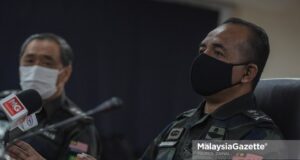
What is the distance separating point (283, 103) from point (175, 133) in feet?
1.21

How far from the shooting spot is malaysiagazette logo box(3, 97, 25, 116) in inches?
59.2

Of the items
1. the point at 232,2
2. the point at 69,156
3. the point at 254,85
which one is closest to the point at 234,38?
the point at 254,85

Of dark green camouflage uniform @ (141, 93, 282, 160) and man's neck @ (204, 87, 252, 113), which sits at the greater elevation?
man's neck @ (204, 87, 252, 113)

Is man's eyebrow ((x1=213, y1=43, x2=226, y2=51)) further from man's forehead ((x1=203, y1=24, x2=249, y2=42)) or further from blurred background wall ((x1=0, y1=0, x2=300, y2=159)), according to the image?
blurred background wall ((x1=0, y1=0, x2=300, y2=159))

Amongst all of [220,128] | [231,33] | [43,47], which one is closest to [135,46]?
[43,47]

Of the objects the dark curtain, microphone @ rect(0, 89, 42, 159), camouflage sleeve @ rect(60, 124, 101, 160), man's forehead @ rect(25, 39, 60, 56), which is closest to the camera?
microphone @ rect(0, 89, 42, 159)

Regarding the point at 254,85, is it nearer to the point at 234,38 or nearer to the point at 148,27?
the point at 234,38

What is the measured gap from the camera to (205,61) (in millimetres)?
1779

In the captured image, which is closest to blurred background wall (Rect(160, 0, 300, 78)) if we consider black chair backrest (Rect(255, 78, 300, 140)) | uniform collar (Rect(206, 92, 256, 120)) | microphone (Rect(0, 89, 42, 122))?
black chair backrest (Rect(255, 78, 300, 140))

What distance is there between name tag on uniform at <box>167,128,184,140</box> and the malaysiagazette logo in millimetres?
513

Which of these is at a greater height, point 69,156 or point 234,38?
point 234,38

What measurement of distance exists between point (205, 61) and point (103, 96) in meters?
3.06

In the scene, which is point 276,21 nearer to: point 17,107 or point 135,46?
point 135,46

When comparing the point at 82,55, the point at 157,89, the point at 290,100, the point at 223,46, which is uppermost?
the point at 223,46
